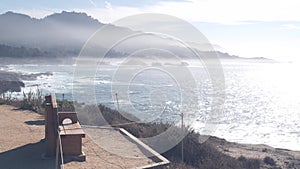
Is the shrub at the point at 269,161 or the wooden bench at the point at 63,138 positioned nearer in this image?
the wooden bench at the point at 63,138

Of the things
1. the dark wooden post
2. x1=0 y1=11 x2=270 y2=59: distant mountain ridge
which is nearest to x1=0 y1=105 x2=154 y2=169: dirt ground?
the dark wooden post

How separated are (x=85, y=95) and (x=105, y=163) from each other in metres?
8.30

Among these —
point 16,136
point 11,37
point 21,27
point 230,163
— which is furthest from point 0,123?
point 21,27

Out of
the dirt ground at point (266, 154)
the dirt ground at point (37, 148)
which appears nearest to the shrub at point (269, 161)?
the dirt ground at point (266, 154)

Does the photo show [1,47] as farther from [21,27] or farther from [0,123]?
[0,123]

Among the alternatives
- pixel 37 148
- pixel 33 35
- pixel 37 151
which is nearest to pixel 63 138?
pixel 37 151

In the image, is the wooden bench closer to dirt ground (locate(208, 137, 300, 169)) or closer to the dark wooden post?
the dark wooden post

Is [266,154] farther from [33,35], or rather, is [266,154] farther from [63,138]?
[33,35]

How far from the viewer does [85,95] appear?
1459cm

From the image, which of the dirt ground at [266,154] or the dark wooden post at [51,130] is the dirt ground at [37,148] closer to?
the dark wooden post at [51,130]

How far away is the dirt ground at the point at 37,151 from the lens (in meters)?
6.27

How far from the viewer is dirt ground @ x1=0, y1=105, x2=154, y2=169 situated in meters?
6.27

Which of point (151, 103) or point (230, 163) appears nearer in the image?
point (230, 163)

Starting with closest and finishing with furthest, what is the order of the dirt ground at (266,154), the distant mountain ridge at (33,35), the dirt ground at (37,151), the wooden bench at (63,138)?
the dirt ground at (37,151) < the wooden bench at (63,138) < the dirt ground at (266,154) < the distant mountain ridge at (33,35)
